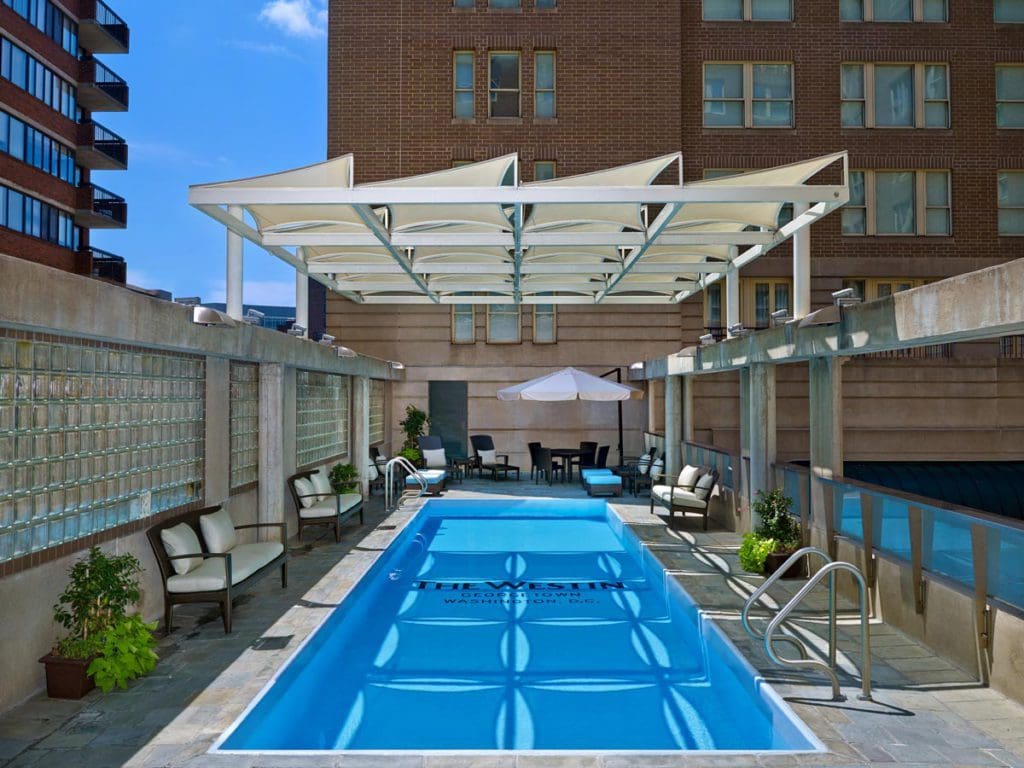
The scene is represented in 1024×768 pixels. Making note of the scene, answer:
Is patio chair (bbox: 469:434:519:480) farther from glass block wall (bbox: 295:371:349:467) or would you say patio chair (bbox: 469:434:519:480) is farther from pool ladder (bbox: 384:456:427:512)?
glass block wall (bbox: 295:371:349:467)

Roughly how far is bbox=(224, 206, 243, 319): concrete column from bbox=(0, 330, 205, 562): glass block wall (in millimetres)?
1203

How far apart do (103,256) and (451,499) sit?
98.7 feet

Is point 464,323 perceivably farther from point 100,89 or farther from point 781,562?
point 100,89

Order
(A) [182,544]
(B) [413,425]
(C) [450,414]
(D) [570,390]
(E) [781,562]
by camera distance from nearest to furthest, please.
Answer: (A) [182,544]
(E) [781,562]
(D) [570,390]
(B) [413,425]
(C) [450,414]

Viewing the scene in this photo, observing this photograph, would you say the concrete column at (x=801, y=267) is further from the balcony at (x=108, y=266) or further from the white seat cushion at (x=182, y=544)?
the balcony at (x=108, y=266)

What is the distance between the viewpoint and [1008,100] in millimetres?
22047

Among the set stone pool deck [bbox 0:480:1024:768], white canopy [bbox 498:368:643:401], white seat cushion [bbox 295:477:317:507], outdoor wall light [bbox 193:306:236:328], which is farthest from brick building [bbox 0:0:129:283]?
stone pool deck [bbox 0:480:1024:768]

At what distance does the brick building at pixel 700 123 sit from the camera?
21578 millimetres

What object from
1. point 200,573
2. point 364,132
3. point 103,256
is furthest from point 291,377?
point 103,256

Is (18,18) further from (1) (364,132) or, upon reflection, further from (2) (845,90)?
(2) (845,90)

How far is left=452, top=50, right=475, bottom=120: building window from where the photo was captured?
21891 mm

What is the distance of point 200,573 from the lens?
719 centimetres

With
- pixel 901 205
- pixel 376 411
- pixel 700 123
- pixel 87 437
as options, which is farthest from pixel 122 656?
pixel 901 205

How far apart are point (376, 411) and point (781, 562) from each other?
12591mm
